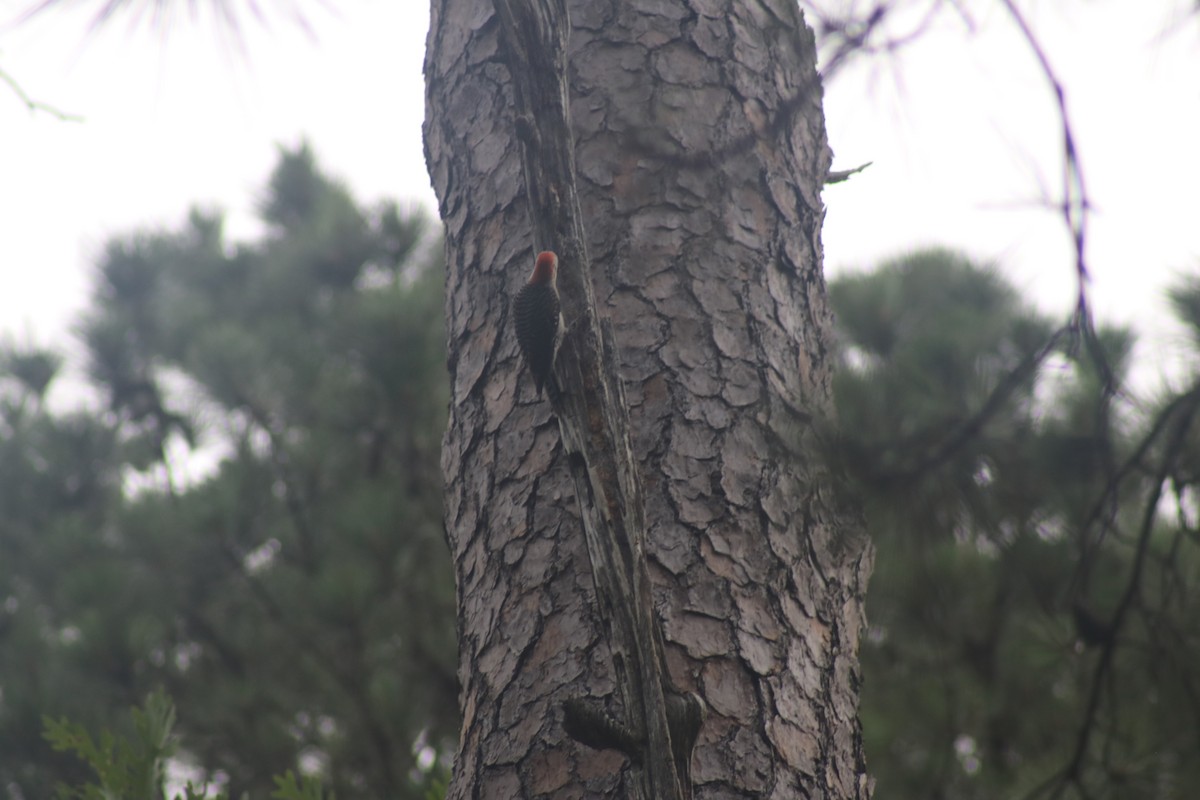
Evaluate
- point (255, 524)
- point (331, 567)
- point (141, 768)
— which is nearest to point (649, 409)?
point (141, 768)

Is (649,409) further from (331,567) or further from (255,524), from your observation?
(255,524)

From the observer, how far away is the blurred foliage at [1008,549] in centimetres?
112

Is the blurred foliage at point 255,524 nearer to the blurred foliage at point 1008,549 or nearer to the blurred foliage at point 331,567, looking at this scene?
the blurred foliage at point 331,567

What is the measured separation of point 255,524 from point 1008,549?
124 inches

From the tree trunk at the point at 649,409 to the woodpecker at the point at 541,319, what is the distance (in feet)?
0.15

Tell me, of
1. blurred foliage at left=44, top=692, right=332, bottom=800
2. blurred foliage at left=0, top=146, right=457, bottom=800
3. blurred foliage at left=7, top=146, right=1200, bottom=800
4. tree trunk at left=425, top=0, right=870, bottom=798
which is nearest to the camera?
tree trunk at left=425, top=0, right=870, bottom=798

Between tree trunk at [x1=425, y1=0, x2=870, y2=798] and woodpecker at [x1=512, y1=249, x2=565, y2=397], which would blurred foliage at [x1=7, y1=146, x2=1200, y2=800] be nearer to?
tree trunk at [x1=425, y1=0, x2=870, y2=798]

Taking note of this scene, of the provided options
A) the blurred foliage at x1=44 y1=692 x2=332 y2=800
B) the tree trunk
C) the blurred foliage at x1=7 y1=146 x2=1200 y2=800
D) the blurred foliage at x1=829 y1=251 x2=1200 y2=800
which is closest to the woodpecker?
the tree trunk

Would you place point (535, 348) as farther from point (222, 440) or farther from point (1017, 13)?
point (222, 440)

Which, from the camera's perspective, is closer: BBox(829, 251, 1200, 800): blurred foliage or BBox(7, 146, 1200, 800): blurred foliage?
BBox(829, 251, 1200, 800): blurred foliage

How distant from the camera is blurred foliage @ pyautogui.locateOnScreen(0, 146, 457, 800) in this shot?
Answer: 3.18 meters

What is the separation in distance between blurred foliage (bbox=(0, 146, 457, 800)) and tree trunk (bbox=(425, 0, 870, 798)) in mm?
1792

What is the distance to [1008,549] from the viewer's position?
1128 millimetres

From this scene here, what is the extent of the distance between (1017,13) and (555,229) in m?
0.67
